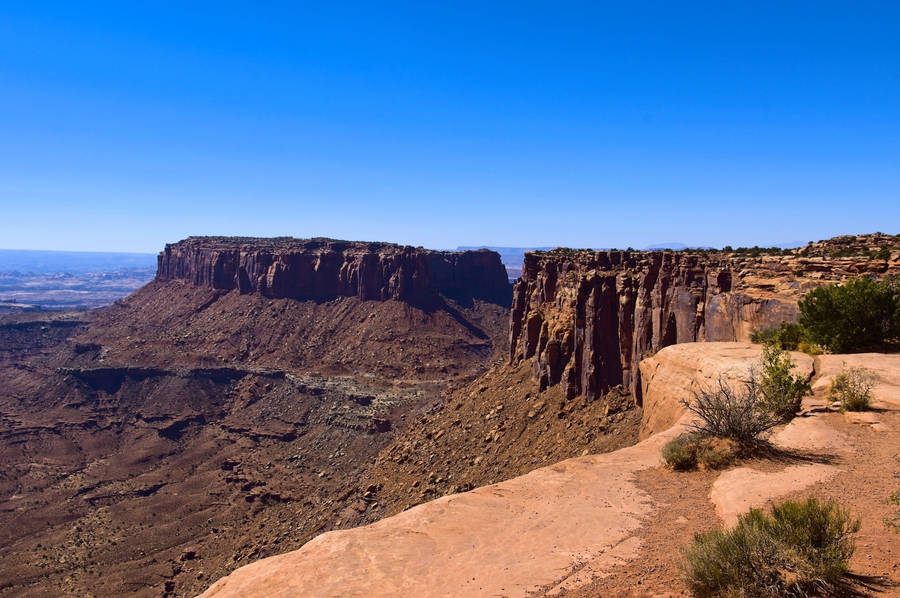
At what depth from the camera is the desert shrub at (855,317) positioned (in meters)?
19.1

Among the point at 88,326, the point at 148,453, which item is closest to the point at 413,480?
the point at 148,453

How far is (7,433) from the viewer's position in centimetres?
6856

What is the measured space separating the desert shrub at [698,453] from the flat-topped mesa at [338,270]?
88.9 meters

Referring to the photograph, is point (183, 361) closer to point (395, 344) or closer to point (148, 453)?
point (148, 453)

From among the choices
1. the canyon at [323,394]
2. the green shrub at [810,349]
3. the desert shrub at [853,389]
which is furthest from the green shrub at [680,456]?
the green shrub at [810,349]

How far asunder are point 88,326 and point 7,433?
182 feet

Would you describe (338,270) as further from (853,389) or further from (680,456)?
(853,389)

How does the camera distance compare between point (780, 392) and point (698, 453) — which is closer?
point (698, 453)

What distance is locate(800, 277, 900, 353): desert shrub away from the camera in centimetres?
1914

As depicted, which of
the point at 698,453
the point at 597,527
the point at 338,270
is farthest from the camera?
the point at 338,270

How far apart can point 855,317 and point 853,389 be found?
551 centimetres

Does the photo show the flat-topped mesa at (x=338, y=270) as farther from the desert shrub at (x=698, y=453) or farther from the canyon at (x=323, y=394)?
the desert shrub at (x=698, y=453)

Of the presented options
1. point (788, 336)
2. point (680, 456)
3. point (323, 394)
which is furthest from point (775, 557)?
point (323, 394)

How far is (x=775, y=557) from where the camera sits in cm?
772
